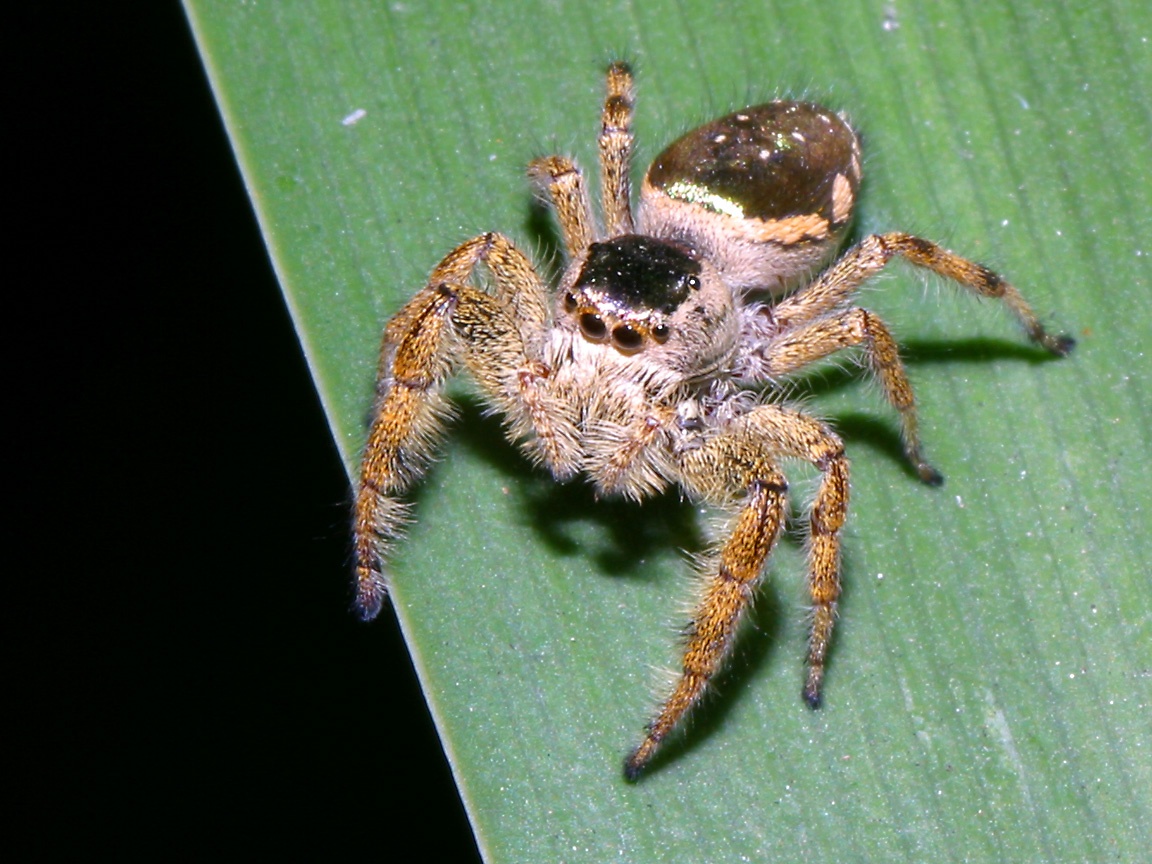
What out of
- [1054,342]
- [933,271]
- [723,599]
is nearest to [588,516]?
[723,599]

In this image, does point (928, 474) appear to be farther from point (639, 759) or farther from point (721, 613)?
point (639, 759)

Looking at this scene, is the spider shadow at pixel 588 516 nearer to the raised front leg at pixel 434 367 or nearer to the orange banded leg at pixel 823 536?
the raised front leg at pixel 434 367

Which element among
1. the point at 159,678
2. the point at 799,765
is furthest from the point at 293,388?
the point at 799,765

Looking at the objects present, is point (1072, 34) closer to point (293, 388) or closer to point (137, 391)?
point (293, 388)

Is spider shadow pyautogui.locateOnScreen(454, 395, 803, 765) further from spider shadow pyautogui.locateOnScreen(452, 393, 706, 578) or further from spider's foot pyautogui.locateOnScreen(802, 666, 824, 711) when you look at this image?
spider's foot pyautogui.locateOnScreen(802, 666, 824, 711)

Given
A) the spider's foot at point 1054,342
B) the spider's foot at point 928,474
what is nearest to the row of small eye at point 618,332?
the spider's foot at point 928,474

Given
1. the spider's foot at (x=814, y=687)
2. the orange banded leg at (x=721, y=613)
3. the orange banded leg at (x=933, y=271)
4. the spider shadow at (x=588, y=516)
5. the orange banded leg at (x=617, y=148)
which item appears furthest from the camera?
the orange banded leg at (x=617, y=148)
